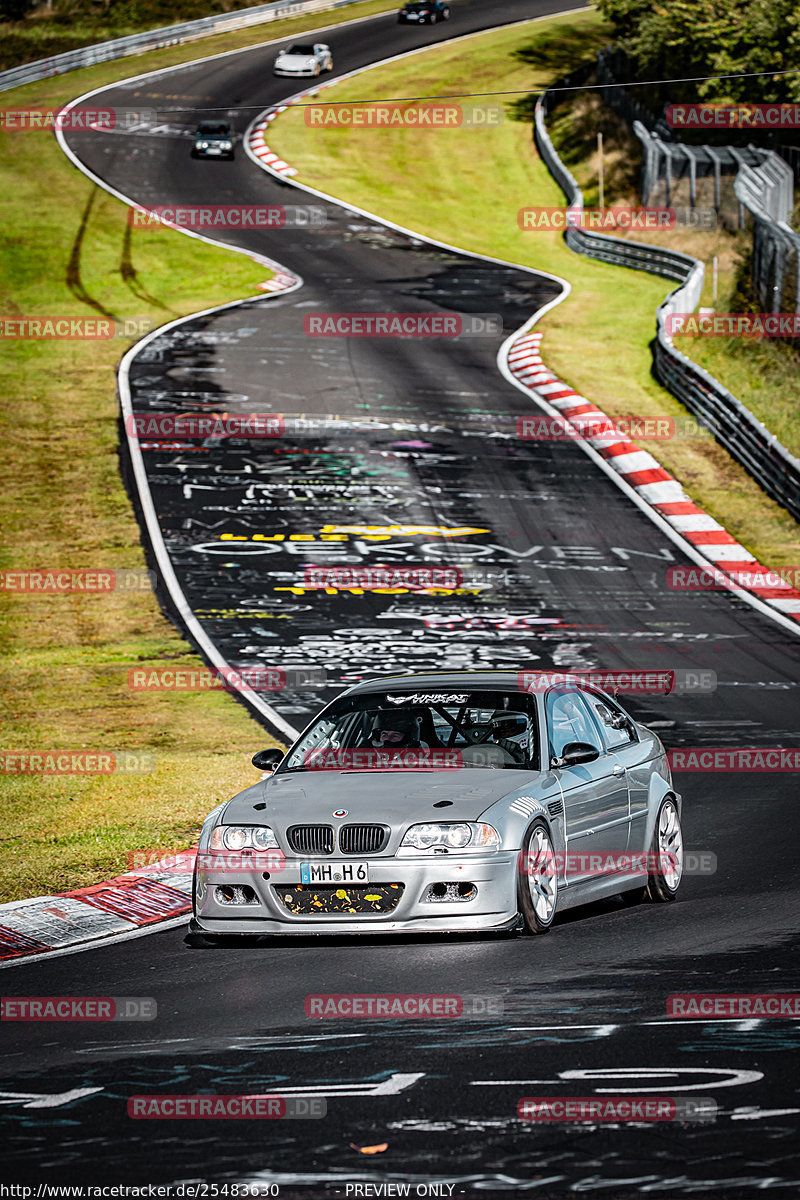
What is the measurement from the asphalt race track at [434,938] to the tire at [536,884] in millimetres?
138

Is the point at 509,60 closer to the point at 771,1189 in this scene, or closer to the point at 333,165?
the point at 333,165

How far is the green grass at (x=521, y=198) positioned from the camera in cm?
2825

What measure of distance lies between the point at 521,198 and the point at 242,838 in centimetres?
5068

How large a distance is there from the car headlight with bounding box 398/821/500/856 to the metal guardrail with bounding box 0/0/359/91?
6440cm

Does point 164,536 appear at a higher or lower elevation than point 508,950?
lower

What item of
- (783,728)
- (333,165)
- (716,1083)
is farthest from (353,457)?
(333,165)

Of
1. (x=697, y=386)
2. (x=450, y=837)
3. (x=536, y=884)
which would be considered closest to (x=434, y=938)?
(x=450, y=837)

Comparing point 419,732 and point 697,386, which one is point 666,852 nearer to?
point 419,732

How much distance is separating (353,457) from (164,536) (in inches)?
206

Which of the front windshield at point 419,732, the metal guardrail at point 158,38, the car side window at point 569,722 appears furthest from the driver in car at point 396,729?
the metal guardrail at point 158,38

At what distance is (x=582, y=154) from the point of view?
202 feet

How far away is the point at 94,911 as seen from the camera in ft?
32.4

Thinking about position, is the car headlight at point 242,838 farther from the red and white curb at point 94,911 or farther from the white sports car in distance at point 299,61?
the white sports car in distance at point 299,61

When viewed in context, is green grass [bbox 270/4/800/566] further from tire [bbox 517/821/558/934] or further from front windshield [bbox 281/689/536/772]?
tire [bbox 517/821/558/934]
